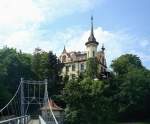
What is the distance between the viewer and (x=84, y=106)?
1971 inches

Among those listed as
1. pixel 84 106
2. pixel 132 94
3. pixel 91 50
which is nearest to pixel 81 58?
pixel 91 50

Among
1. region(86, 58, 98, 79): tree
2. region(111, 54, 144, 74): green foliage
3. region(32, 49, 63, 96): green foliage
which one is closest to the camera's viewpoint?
region(32, 49, 63, 96): green foliage

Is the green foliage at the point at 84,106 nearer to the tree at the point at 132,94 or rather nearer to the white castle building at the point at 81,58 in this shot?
the tree at the point at 132,94

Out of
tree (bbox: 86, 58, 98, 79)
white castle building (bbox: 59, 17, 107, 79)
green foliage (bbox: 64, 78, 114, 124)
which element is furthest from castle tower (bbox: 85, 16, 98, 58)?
green foliage (bbox: 64, 78, 114, 124)

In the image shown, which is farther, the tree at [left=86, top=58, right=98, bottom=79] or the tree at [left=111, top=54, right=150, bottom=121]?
the tree at [left=86, top=58, right=98, bottom=79]

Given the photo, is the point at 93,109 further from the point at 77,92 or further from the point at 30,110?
the point at 30,110

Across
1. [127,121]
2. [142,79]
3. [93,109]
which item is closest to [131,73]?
[142,79]

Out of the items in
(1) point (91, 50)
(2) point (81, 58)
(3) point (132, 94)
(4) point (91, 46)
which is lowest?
(3) point (132, 94)

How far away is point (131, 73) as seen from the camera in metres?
70.2

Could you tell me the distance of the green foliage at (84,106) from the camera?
160 ft

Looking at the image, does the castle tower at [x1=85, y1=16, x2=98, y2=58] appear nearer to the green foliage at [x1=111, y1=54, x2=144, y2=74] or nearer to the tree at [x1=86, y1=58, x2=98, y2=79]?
the green foliage at [x1=111, y1=54, x2=144, y2=74]

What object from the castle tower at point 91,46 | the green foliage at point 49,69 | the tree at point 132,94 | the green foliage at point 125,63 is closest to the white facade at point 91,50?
the castle tower at point 91,46

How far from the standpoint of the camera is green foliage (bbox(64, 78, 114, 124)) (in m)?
48.7

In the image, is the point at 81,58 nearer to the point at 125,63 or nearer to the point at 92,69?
the point at 125,63
